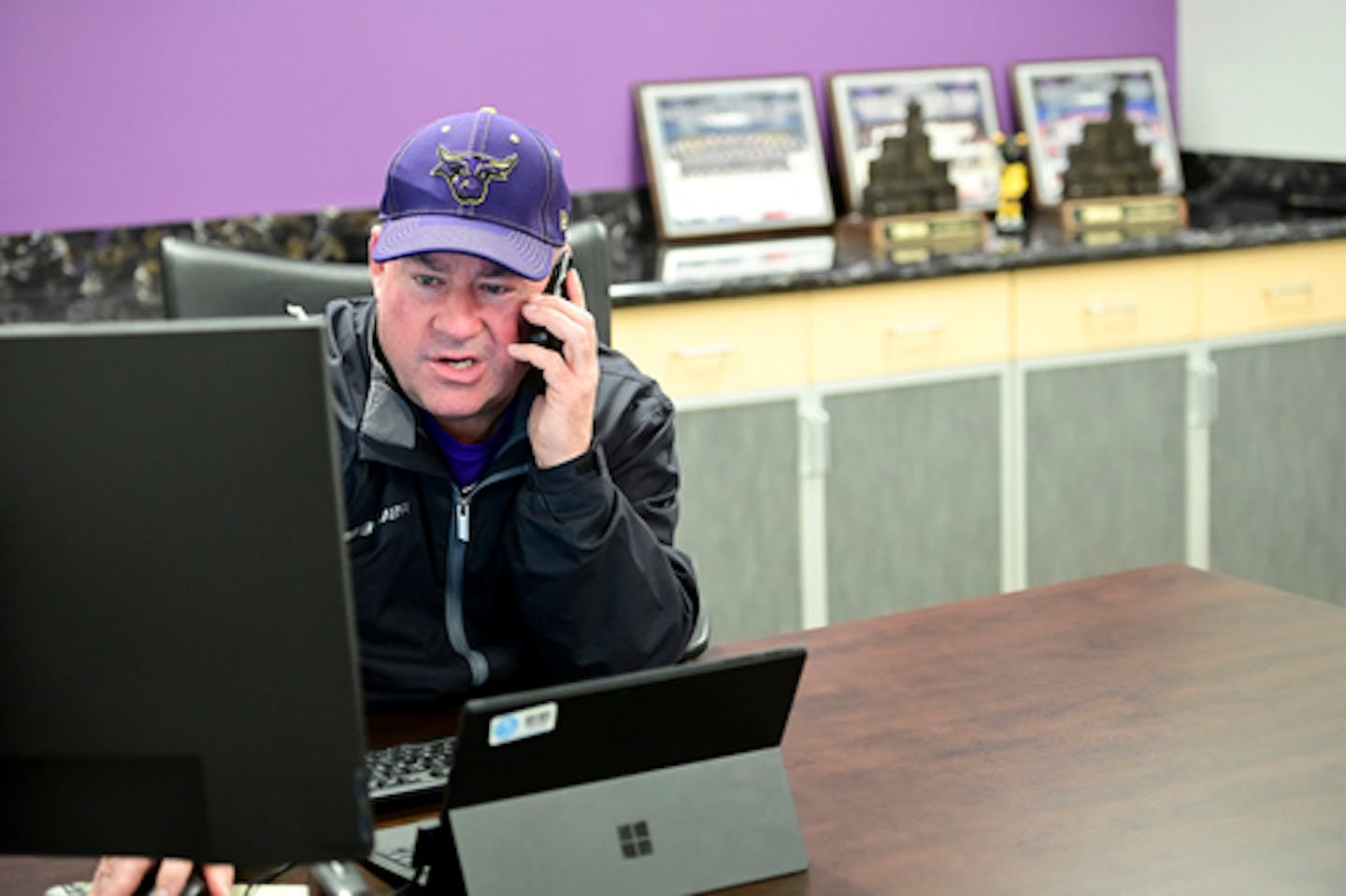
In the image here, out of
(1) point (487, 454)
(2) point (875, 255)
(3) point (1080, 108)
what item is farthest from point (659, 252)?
(1) point (487, 454)

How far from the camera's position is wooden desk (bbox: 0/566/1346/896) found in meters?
1.21

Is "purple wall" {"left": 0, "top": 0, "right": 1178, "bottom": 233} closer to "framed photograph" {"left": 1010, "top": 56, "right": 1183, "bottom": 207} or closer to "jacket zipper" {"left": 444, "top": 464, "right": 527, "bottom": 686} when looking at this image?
"framed photograph" {"left": 1010, "top": 56, "right": 1183, "bottom": 207}

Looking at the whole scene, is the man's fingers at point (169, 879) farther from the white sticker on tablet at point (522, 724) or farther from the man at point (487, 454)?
the man at point (487, 454)

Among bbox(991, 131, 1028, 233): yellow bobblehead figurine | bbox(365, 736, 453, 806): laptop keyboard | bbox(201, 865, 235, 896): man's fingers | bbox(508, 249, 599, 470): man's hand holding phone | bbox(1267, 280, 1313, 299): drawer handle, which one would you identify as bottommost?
bbox(1267, 280, 1313, 299): drawer handle

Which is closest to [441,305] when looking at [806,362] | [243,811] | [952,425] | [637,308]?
[243,811]

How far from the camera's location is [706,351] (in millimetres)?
3125

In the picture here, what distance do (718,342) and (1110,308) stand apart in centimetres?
83

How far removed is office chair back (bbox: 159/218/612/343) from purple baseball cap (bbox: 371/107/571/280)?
15.8 inches

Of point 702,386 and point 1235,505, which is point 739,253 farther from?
point 1235,505

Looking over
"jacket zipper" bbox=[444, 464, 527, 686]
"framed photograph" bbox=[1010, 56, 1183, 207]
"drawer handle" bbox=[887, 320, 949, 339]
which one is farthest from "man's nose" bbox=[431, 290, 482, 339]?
"framed photograph" bbox=[1010, 56, 1183, 207]

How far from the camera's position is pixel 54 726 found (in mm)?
936

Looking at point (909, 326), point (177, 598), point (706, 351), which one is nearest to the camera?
point (177, 598)

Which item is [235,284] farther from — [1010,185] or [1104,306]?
[1010,185]

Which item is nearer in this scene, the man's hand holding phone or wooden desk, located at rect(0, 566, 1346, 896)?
wooden desk, located at rect(0, 566, 1346, 896)
